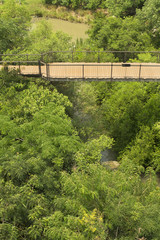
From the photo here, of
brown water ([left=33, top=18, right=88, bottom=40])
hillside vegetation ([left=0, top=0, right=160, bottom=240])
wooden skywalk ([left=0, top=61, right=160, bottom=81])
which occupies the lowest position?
hillside vegetation ([left=0, top=0, right=160, bottom=240])

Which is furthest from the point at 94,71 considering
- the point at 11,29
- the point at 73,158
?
the point at 11,29

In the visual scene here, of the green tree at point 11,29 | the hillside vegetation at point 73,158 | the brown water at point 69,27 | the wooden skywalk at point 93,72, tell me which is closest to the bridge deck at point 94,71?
the wooden skywalk at point 93,72

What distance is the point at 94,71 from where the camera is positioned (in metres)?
20.6

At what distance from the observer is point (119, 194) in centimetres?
1130

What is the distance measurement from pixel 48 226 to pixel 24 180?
3243 millimetres

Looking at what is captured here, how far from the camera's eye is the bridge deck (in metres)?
19.4

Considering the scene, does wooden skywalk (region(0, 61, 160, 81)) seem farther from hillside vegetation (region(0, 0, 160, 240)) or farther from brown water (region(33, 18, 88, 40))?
brown water (region(33, 18, 88, 40))

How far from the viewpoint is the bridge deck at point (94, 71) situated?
19.4 m

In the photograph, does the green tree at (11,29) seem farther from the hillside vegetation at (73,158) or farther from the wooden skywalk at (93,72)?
the wooden skywalk at (93,72)

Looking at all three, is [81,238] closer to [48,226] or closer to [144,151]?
[48,226]

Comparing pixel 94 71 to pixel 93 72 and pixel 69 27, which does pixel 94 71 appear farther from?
pixel 69 27

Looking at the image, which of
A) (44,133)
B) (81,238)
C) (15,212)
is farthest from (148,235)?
(44,133)

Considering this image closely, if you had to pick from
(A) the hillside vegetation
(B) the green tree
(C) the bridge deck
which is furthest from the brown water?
(C) the bridge deck

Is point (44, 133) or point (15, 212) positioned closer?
point (15, 212)
